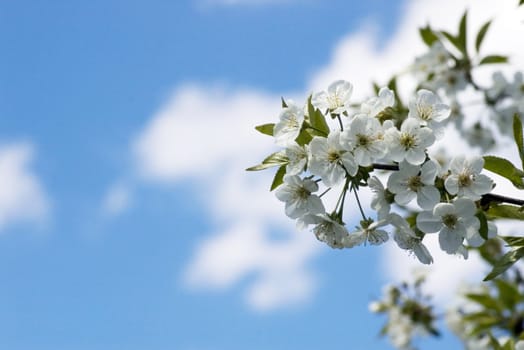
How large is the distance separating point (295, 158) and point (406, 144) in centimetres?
29

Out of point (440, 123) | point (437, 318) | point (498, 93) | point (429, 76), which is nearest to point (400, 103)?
point (429, 76)

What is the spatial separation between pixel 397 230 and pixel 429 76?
2.48 metres

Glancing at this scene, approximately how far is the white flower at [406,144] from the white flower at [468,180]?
11 centimetres

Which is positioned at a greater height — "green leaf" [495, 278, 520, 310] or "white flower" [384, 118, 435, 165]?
"green leaf" [495, 278, 520, 310]

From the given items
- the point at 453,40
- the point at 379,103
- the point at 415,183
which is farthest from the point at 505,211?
the point at 453,40

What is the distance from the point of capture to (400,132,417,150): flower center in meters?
1.99

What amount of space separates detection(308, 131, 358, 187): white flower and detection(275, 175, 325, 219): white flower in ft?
0.22

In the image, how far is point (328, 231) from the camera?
7.02 ft

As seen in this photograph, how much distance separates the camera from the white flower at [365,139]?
1.99 metres

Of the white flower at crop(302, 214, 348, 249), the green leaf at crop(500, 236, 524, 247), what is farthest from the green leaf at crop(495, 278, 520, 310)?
the white flower at crop(302, 214, 348, 249)

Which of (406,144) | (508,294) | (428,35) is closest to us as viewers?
(406,144)

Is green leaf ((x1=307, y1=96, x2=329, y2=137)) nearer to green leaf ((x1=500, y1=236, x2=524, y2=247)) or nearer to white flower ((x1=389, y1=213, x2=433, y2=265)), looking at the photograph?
white flower ((x1=389, y1=213, x2=433, y2=265))

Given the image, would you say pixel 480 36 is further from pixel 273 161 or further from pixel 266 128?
pixel 273 161

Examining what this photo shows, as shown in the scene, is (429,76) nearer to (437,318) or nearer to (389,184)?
(437,318)
